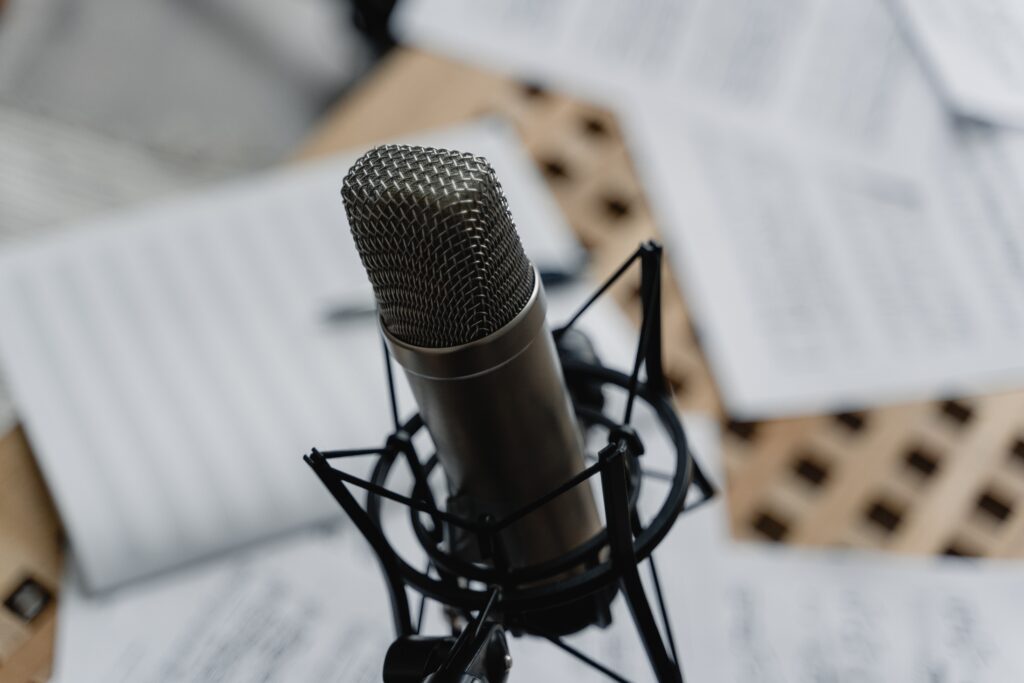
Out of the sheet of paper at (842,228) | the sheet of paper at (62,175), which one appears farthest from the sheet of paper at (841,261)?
the sheet of paper at (62,175)

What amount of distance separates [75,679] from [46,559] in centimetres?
6

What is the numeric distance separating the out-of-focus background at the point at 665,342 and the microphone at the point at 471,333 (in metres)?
0.18

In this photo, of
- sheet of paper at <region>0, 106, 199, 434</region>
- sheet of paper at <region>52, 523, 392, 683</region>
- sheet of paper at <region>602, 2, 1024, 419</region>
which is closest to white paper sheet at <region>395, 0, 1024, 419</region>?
sheet of paper at <region>602, 2, 1024, 419</region>

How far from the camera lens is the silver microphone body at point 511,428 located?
10.1 inches

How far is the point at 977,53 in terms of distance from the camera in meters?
0.59

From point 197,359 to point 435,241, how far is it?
34 centimetres

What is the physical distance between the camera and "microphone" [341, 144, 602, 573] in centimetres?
23

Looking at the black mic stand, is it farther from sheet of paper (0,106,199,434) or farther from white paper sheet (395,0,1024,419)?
sheet of paper (0,106,199,434)

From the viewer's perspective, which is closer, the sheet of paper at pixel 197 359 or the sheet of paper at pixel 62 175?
the sheet of paper at pixel 197 359

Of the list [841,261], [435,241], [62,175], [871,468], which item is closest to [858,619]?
[871,468]

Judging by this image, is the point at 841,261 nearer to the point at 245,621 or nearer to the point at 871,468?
the point at 871,468

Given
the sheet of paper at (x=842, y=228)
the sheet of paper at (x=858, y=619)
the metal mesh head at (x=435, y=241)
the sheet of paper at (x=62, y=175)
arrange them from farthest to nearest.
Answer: the sheet of paper at (x=62, y=175) < the sheet of paper at (x=842, y=228) < the sheet of paper at (x=858, y=619) < the metal mesh head at (x=435, y=241)

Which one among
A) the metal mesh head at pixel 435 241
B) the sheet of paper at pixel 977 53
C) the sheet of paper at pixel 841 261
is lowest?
the sheet of paper at pixel 841 261

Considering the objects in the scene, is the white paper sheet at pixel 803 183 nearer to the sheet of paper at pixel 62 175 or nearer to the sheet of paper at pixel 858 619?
the sheet of paper at pixel 858 619
